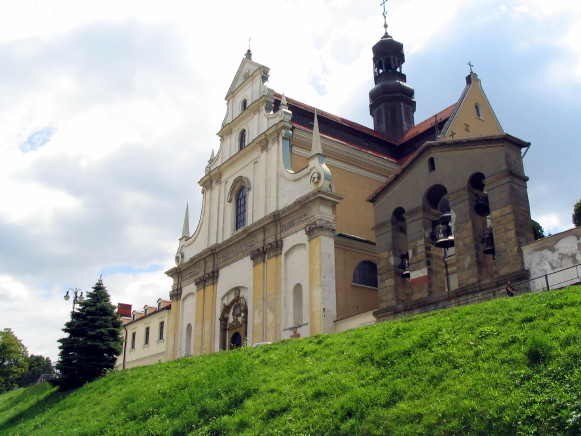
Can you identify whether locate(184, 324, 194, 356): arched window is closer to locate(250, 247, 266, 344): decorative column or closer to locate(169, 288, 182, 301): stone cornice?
locate(169, 288, 182, 301): stone cornice

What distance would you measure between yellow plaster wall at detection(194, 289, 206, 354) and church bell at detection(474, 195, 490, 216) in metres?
18.3

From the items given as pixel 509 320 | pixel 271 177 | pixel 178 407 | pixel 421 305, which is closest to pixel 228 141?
pixel 271 177

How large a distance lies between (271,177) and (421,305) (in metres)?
13.3

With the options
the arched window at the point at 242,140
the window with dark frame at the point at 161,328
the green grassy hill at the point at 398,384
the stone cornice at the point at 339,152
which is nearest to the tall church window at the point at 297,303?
the stone cornice at the point at 339,152

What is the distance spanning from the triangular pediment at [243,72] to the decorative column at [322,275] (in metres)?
12.8

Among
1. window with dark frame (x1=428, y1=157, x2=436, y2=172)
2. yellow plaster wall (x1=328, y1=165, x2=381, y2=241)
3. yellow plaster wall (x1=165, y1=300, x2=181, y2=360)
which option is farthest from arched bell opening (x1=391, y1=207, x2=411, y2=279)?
yellow plaster wall (x1=165, y1=300, x2=181, y2=360)

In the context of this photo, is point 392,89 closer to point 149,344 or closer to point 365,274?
point 365,274

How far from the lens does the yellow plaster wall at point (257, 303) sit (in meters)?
28.6

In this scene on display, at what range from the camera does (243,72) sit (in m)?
37.1

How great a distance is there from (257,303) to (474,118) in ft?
50.5

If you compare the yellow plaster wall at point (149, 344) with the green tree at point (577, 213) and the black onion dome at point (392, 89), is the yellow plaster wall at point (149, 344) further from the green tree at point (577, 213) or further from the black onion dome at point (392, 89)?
the green tree at point (577, 213)

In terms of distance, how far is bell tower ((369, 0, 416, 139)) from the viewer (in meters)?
42.7

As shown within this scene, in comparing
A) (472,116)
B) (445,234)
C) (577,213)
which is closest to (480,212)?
(445,234)

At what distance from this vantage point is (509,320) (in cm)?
1259
